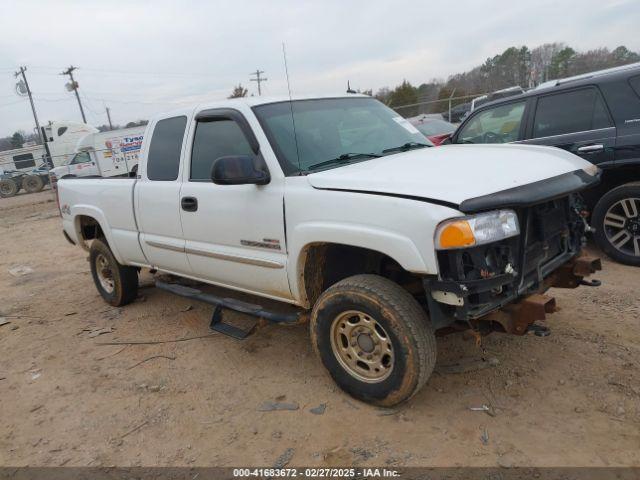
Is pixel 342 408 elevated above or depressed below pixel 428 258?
below

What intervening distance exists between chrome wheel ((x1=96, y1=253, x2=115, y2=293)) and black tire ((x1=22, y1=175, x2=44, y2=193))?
23.7 meters

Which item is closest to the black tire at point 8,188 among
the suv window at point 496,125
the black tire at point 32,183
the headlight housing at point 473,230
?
the black tire at point 32,183

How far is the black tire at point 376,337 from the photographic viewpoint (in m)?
2.79

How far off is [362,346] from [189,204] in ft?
5.99

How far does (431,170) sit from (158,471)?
2339mm

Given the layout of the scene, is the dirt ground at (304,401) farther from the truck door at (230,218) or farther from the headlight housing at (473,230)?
the headlight housing at (473,230)

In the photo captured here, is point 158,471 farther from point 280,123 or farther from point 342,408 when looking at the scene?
point 280,123

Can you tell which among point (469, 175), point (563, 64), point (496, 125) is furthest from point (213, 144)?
point (563, 64)

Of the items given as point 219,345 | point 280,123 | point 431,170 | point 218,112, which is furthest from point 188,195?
point 431,170

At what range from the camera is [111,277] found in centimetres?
560

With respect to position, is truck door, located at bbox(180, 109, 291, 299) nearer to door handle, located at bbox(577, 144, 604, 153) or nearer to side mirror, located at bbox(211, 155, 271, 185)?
side mirror, located at bbox(211, 155, 271, 185)

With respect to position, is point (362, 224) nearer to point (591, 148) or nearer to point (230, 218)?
point (230, 218)

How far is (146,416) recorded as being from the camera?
335 cm

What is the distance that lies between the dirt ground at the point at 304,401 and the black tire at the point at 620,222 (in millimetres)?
222
